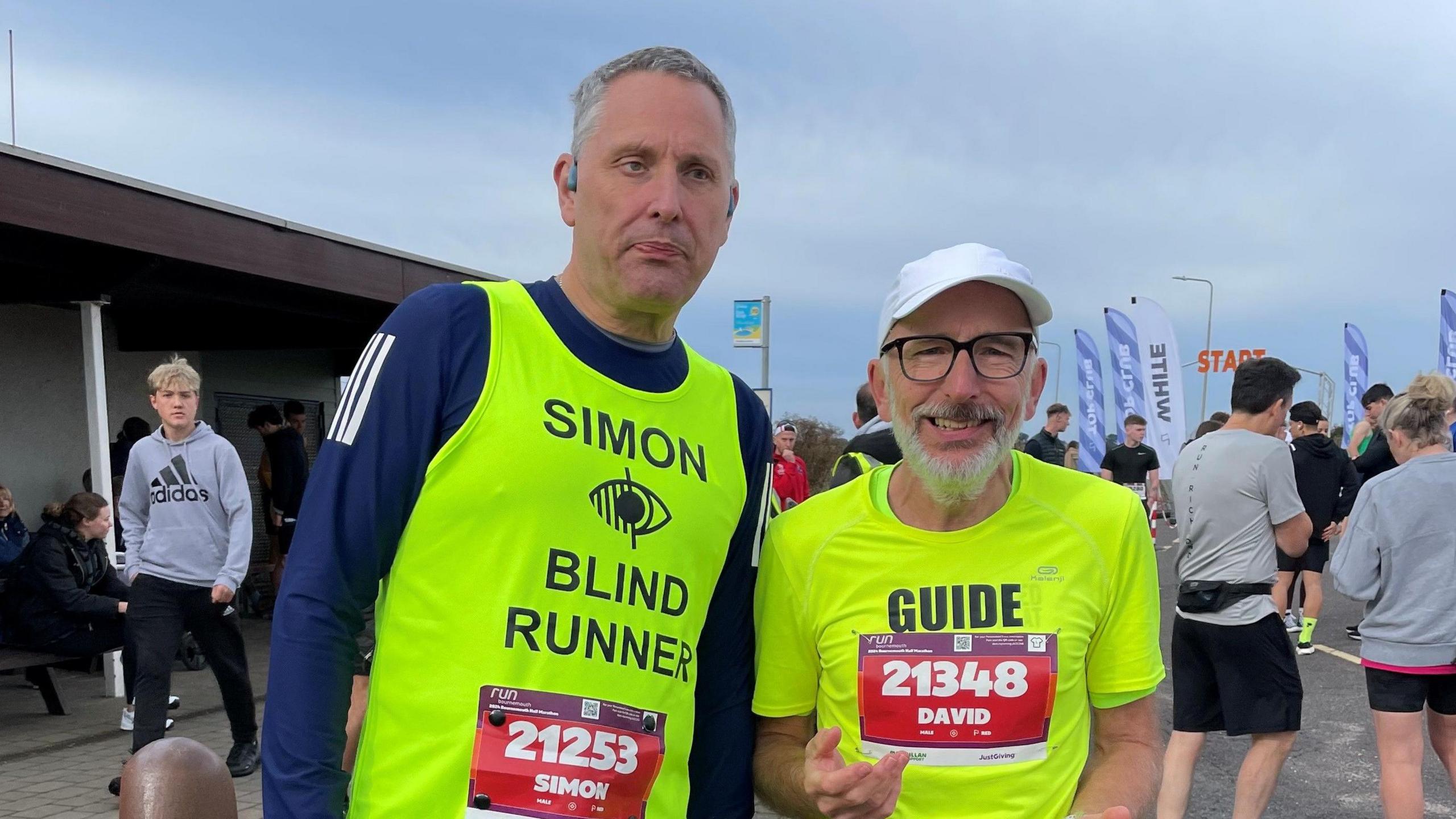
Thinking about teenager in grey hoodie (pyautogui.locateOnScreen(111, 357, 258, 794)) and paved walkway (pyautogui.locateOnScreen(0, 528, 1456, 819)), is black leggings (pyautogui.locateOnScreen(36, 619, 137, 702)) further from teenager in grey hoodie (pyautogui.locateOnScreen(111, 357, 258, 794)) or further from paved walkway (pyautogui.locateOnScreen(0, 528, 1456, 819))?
teenager in grey hoodie (pyautogui.locateOnScreen(111, 357, 258, 794))

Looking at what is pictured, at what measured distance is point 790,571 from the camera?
2.09m

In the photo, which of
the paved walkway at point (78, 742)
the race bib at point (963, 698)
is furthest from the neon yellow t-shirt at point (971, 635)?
the paved walkway at point (78, 742)

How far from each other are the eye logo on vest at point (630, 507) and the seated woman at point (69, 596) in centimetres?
643

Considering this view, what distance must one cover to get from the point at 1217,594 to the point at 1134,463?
9.73 metres

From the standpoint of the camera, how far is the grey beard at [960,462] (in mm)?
1981

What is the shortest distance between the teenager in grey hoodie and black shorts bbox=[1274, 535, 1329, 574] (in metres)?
7.67

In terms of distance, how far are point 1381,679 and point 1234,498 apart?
0.98m

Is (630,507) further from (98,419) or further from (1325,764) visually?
(98,419)

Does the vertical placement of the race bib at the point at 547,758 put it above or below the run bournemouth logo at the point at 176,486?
below

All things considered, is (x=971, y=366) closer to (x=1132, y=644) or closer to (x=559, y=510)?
(x=1132, y=644)

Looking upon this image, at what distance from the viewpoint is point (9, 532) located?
845 cm

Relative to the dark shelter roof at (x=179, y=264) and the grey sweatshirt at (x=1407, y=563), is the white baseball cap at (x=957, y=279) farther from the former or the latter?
the dark shelter roof at (x=179, y=264)

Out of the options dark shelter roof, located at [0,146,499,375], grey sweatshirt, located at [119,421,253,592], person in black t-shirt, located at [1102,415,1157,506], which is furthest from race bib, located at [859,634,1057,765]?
person in black t-shirt, located at [1102,415,1157,506]

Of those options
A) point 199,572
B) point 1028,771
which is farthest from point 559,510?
point 199,572
